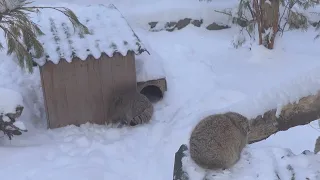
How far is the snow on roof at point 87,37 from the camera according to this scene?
5.99m

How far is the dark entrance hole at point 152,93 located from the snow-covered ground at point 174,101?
5.2 inches

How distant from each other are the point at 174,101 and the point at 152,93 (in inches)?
18.8

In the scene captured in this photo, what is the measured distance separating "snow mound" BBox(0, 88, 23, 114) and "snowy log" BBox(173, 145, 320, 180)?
255 centimetres

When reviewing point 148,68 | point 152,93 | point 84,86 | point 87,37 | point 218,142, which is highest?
point 218,142

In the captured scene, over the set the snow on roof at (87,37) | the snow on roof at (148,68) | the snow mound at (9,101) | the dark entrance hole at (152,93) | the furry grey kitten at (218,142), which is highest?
the furry grey kitten at (218,142)

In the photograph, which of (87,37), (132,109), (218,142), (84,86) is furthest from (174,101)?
(218,142)

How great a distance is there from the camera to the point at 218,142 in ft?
12.9

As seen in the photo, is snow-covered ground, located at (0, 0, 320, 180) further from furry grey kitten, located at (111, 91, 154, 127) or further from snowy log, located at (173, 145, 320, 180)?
snowy log, located at (173, 145, 320, 180)

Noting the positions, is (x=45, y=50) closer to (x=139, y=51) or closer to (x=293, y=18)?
(x=139, y=51)

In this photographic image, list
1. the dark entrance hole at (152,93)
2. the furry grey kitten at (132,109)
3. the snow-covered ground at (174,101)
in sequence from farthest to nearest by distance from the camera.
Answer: the dark entrance hole at (152,93)
the furry grey kitten at (132,109)
the snow-covered ground at (174,101)

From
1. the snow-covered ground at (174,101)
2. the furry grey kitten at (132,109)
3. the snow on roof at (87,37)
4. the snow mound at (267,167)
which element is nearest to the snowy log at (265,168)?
the snow mound at (267,167)

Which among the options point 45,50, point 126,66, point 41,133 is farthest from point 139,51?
point 41,133

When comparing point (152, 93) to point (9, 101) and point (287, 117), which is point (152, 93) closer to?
point (287, 117)

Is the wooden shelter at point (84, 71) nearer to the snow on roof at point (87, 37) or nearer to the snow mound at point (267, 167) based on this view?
the snow on roof at point (87, 37)
